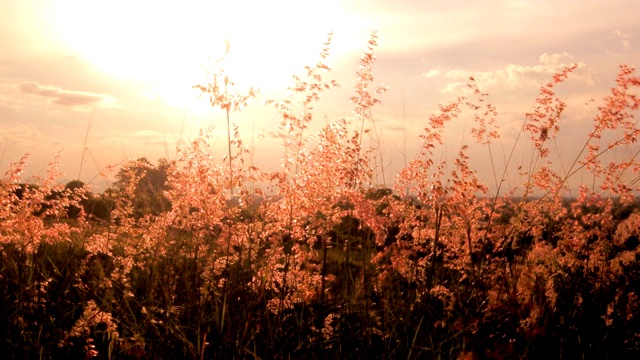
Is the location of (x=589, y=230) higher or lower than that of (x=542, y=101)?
lower

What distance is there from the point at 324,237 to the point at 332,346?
594mm

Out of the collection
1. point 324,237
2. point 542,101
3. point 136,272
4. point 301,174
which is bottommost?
point 136,272

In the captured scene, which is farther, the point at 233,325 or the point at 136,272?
the point at 136,272

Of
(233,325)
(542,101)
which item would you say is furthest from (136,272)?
(542,101)

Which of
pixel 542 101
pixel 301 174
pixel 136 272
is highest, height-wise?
pixel 542 101

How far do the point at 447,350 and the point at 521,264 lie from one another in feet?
4.47

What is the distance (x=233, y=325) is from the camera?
342 cm

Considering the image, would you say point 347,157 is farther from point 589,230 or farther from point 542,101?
point 589,230

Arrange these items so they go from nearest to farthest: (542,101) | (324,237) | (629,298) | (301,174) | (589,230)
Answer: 1. (324,237)
2. (301,174)
3. (629,298)
4. (542,101)
5. (589,230)

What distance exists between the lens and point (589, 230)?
15.9 ft

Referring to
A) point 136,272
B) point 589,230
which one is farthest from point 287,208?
point 589,230

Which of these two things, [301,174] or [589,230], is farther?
[589,230]

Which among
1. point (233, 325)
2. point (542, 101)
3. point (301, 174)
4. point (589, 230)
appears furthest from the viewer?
point (589, 230)

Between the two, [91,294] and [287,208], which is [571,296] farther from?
[91,294]
